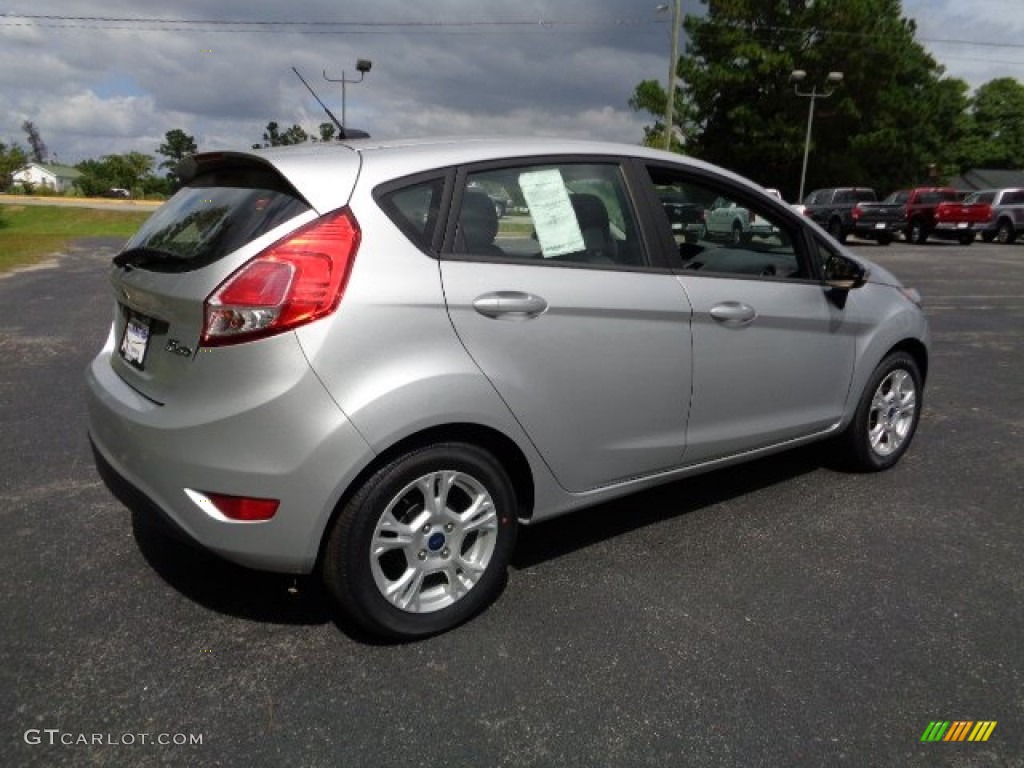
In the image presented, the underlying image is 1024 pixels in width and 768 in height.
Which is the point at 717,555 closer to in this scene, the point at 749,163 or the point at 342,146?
the point at 342,146

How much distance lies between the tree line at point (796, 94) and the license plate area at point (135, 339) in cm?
3785

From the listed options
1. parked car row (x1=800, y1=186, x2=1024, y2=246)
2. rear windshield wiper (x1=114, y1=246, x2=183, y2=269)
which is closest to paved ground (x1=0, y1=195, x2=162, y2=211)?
parked car row (x1=800, y1=186, x2=1024, y2=246)

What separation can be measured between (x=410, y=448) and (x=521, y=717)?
86cm

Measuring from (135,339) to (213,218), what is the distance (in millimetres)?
537

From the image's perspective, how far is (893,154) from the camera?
40.7 metres

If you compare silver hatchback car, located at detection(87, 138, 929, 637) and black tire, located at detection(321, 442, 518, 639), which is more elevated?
silver hatchback car, located at detection(87, 138, 929, 637)

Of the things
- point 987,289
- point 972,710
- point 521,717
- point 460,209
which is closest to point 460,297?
point 460,209

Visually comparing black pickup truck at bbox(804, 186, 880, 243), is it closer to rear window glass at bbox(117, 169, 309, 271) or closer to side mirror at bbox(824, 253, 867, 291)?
side mirror at bbox(824, 253, 867, 291)

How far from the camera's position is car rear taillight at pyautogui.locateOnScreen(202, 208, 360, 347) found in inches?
89.4

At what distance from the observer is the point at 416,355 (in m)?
2.42

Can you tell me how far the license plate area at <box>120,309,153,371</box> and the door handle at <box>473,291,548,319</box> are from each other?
1.12 metres

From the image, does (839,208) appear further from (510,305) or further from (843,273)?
(510,305)

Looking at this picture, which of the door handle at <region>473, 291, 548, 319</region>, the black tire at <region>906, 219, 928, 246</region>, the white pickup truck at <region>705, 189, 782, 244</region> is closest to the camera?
the door handle at <region>473, 291, 548, 319</region>

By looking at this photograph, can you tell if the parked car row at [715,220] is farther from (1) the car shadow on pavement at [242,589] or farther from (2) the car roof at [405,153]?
(1) the car shadow on pavement at [242,589]
